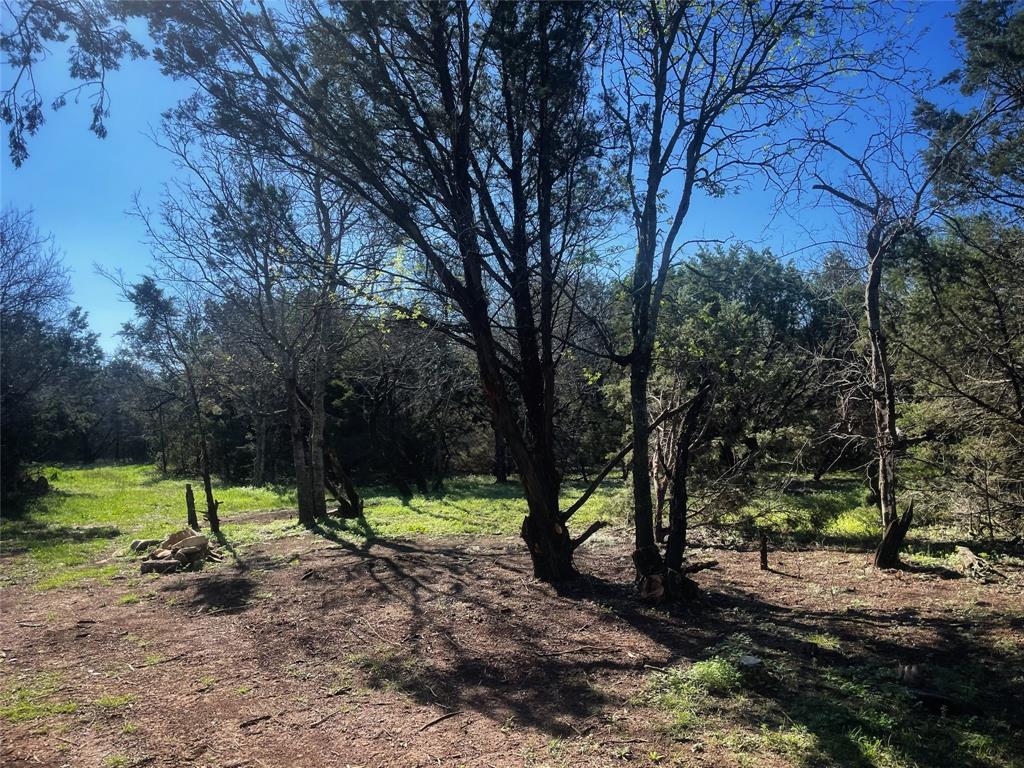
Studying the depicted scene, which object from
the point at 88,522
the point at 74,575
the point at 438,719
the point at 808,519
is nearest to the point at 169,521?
the point at 88,522

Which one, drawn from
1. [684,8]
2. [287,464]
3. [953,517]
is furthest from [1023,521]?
[287,464]

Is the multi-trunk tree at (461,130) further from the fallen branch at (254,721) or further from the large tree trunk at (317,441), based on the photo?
the large tree trunk at (317,441)

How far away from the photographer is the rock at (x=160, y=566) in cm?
928

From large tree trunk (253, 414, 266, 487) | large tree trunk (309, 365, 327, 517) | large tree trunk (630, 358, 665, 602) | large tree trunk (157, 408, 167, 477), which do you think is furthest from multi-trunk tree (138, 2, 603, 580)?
large tree trunk (157, 408, 167, 477)

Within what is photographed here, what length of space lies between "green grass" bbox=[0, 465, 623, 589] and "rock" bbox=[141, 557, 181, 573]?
1.51 ft

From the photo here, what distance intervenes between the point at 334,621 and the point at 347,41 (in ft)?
19.9

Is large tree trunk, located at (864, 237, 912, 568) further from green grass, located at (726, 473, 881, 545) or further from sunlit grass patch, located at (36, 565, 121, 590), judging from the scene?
sunlit grass patch, located at (36, 565, 121, 590)

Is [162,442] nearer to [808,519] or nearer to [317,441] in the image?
[317,441]

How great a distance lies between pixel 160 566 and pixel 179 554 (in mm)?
285

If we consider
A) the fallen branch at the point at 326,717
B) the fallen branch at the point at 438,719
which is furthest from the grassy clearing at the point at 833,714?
the fallen branch at the point at 326,717

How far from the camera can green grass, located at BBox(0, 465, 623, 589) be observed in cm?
1043

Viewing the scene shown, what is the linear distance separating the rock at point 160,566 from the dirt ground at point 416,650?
308mm

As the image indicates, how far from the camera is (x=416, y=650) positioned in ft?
18.6

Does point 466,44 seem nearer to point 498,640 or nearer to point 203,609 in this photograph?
point 498,640
